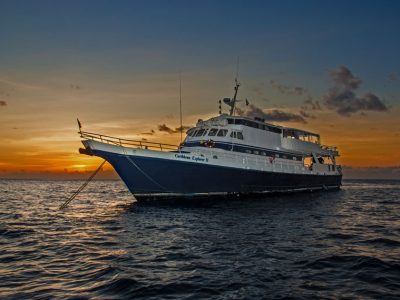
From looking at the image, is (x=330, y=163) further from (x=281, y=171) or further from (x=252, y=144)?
(x=252, y=144)

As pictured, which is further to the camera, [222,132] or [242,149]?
[242,149]

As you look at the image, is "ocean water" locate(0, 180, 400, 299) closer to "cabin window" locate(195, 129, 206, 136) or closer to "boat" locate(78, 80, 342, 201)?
"boat" locate(78, 80, 342, 201)

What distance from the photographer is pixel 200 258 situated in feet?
A: 36.1

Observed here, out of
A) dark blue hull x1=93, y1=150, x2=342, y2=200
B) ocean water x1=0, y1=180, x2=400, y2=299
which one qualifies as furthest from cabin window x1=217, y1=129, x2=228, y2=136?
ocean water x1=0, y1=180, x2=400, y2=299

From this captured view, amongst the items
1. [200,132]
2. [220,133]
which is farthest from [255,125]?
[200,132]

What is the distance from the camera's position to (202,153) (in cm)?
2906

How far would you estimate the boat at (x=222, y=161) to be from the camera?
86.3ft

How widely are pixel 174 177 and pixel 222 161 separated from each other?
15.1ft

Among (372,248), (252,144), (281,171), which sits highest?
(252,144)

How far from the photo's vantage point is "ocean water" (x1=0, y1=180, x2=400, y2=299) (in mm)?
8094

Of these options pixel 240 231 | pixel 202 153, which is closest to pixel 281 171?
pixel 202 153

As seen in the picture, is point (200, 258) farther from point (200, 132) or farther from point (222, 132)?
point (200, 132)

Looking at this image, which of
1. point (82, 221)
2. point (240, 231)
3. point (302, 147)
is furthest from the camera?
point (302, 147)

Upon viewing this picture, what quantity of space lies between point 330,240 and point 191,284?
7856mm
